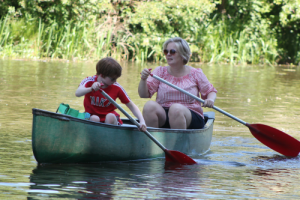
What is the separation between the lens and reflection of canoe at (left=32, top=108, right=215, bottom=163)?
3.62m

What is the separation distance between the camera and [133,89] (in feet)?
30.2

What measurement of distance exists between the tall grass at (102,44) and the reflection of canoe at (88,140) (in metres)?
11.0

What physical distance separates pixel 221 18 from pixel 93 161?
54.9 feet

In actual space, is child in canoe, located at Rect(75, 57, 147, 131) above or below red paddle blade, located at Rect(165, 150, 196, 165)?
above

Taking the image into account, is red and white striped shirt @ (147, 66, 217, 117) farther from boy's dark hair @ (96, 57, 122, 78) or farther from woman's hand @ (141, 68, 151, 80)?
boy's dark hair @ (96, 57, 122, 78)

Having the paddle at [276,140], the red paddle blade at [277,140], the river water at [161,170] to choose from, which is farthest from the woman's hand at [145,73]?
the red paddle blade at [277,140]

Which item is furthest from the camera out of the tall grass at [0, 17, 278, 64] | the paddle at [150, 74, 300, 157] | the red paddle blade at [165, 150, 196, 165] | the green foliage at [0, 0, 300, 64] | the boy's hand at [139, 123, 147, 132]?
the green foliage at [0, 0, 300, 64]

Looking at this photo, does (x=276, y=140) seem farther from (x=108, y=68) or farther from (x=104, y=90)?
(x=108, y=68)

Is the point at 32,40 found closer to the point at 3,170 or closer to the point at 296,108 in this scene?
the point at 296,108

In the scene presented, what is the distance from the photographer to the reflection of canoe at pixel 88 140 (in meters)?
3.62

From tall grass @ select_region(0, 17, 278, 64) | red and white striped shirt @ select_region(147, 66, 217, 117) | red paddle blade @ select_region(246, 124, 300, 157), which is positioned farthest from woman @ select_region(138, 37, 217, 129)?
tall grass @ select_region(0, 17, 278, 64)

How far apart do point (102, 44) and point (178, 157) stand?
12.1 metres

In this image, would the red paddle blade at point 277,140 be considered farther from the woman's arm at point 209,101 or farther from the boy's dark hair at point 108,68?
the boy's dark hair at point 108,68

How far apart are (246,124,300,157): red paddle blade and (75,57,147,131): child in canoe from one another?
1642 millimetres
